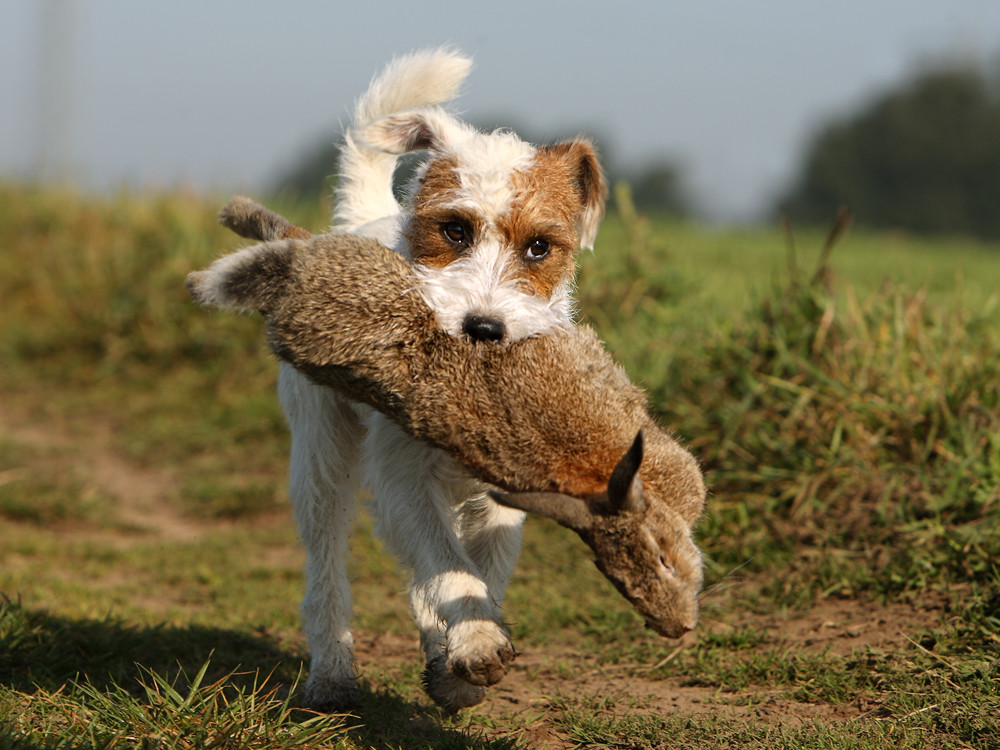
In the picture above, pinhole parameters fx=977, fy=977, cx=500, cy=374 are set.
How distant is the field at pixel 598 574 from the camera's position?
3.32m

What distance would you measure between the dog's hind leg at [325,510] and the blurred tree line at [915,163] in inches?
1695

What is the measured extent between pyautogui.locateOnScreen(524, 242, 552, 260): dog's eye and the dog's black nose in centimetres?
82

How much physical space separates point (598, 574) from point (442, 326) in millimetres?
2730

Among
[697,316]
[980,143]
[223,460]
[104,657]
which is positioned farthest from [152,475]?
[980,143]

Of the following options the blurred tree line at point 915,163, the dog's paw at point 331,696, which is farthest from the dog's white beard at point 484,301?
the blurred tree line at point 915,163

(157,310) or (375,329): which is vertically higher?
(375,329)

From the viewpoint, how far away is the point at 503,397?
2645 mm

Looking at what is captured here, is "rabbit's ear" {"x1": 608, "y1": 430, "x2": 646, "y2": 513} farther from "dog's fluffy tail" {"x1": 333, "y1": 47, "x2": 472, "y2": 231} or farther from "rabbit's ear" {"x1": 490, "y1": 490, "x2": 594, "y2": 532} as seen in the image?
"dog's fluffy tail" {"x1": 333, "y1": 47, "x2": 472, "y2": 231}

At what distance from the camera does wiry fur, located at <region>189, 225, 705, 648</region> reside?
8.43 feet

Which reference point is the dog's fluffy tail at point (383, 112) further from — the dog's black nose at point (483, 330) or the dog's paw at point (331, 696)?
the dog's paw at point (331, 696)

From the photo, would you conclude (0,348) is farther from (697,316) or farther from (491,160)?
(491,160)

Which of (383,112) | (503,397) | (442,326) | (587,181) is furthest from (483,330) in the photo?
(383,112)

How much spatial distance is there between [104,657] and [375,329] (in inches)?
82.2

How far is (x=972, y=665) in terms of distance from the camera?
3.47 m
